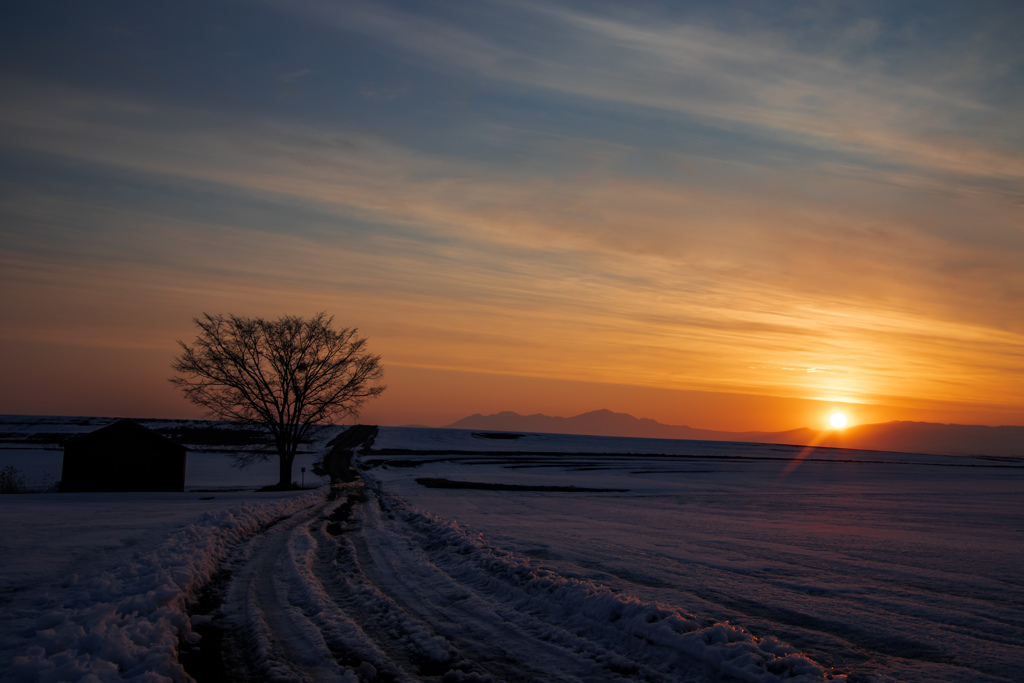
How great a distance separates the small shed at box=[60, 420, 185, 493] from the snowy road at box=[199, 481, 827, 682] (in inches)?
1223

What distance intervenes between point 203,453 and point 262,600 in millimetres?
81084

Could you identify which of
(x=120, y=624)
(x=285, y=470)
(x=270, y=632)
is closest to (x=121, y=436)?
(x=285, y=470)

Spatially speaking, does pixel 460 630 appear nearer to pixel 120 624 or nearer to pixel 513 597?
pixel 513 597

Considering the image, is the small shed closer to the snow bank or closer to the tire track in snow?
the snow bank

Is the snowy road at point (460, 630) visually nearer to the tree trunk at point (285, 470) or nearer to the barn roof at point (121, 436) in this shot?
the tree trunk at point (285, 470)

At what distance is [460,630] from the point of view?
849cm

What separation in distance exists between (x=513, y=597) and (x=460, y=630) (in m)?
2.01

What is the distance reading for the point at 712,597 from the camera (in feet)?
35.7

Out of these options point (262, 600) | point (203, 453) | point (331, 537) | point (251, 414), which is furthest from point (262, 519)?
point (203, 453)

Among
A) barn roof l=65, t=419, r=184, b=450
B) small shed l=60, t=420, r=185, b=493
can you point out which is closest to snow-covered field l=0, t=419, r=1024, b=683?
small shed l=60, t=420, r=185, b=493

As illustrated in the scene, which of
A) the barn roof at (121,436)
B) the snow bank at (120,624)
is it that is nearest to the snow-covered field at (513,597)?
the snow bank at (120,624)

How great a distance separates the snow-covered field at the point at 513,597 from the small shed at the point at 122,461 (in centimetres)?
1708

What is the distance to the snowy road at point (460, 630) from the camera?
22.8 ft

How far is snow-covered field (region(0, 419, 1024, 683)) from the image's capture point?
719 centimetres
